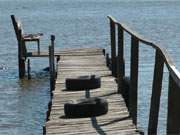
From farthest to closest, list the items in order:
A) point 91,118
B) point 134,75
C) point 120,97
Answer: point 120,97 < point 134,75 < point 91,118

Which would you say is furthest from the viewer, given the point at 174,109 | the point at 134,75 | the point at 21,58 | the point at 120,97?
the point at 21,58

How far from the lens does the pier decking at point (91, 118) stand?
13016 mm

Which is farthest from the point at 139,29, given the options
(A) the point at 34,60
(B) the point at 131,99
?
(B) the point at 131,99

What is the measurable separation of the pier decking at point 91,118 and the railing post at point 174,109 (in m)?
2.60

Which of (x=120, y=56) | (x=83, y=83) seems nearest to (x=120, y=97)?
(x=120, y=56)

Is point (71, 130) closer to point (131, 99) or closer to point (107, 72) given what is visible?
point (131, 99)

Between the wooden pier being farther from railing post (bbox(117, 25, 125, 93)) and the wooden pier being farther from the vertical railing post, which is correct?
the vertical railing post

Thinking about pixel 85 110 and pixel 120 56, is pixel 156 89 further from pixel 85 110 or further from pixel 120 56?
pixel 120 56

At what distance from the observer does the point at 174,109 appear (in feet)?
31.8

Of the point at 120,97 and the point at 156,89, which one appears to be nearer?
the point at 156,89

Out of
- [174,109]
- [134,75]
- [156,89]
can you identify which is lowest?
[134,75]

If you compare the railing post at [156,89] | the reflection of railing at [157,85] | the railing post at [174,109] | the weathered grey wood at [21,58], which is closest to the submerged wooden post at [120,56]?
the reflection of railing at [157,85]

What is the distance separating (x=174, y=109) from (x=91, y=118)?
467 centimetres

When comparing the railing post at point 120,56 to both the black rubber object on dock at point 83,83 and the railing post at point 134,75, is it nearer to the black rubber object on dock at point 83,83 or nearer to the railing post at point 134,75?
the black rubber object on dock at point 83,83
